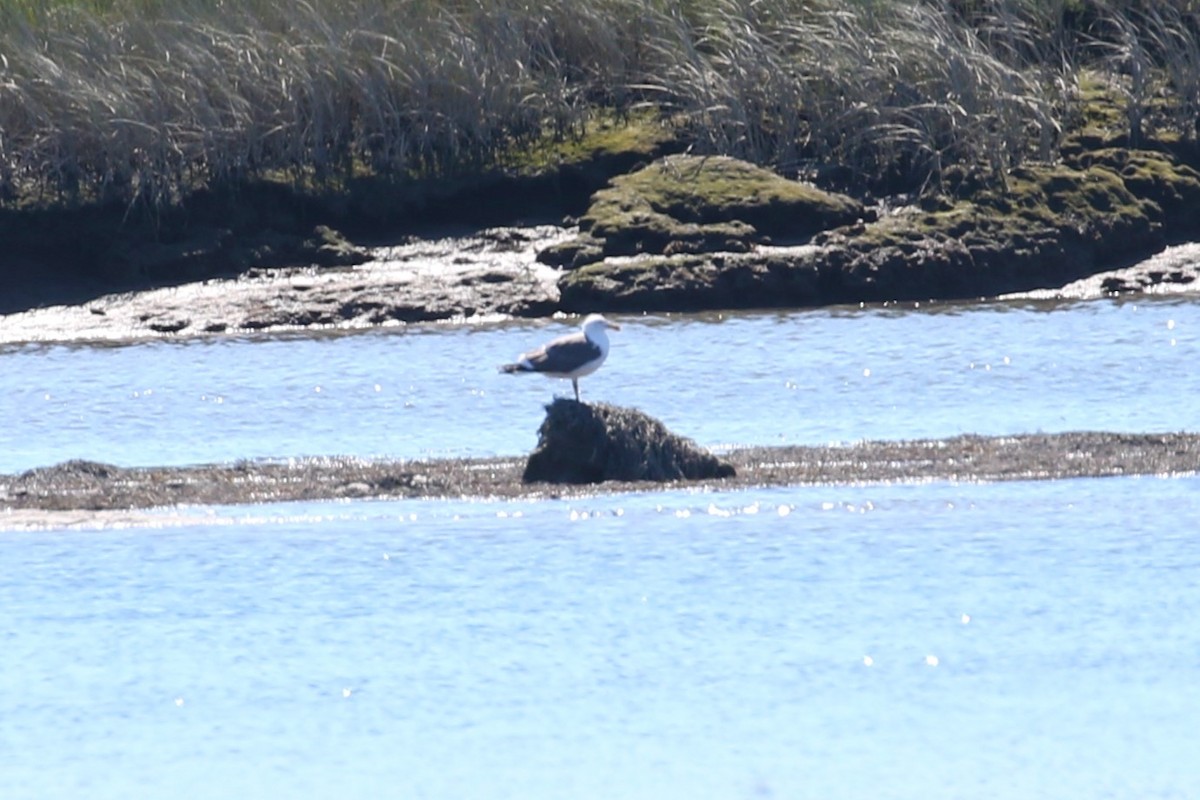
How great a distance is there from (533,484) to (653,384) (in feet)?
11.5

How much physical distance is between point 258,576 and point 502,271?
807 cm

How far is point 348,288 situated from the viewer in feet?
56.3

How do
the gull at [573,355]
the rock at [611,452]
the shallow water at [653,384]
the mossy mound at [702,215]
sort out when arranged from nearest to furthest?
1. the rock at [611,452]
2. the gull at [573,355]
3. the shallow water at [653,384]
4. the mossy mound at [702,215]

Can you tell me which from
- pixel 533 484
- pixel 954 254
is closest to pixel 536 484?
pixel 533 484

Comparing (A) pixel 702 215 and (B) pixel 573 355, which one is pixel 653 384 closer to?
(B) pixel 573 355

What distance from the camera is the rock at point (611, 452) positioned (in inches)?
420

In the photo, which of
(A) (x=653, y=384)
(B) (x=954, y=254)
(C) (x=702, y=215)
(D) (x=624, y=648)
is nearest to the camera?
(D) (x=624, y=648)

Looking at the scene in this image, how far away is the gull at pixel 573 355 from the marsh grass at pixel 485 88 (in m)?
6.98

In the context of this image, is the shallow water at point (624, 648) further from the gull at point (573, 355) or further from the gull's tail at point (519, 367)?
the gull's tail at point (519, 367)

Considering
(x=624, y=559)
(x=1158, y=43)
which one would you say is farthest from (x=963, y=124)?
(x=624, y=559)

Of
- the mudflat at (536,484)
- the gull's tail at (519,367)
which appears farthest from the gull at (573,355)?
the mudflat at (536,484)

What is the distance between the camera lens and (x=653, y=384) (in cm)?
1418

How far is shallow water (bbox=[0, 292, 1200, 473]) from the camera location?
12570 millimetres

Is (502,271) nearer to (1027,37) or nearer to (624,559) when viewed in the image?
(1027,37)
